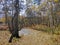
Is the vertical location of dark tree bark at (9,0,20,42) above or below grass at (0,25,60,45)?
above

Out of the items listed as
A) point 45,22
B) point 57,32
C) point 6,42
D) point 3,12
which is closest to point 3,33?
point 6,42

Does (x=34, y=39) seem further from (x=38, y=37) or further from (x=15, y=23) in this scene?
(x=15, y=23)

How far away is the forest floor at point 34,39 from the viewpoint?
3.27m

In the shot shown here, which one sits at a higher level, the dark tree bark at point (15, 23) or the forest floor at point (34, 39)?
the dark tree bark at point (15, 23)

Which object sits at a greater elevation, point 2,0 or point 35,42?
point 2,0


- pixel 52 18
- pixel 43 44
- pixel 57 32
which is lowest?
pixel 43 44

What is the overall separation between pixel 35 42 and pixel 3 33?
0.66 metres

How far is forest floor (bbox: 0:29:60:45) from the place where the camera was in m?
3.27

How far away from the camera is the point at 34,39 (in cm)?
333

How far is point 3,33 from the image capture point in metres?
3.37

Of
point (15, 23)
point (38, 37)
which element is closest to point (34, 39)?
point (38, 37)

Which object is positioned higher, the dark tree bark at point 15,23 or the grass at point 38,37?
the dark tree bark at point 15,23

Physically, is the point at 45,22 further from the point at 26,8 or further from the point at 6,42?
the point at 6,42

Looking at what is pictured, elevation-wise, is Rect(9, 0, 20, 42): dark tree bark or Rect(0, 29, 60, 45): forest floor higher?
Rect(9, 0, 20, 42): dark tree bark
